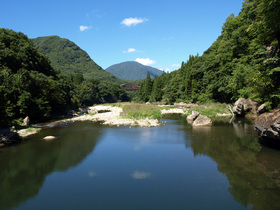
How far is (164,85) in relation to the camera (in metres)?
97.2

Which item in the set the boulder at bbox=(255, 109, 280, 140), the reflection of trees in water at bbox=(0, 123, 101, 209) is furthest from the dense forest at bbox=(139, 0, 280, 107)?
the reflection of trees in water at bbox=(0, 123, 101, 209)

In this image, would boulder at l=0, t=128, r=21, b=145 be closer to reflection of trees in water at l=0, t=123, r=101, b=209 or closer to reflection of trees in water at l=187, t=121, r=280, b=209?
reflection of trees in water at l=0, t=123, r=101, b=209

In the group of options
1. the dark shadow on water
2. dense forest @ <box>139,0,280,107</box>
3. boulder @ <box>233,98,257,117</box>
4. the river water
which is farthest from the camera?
boulder @ <box>233,98,257,117</box>

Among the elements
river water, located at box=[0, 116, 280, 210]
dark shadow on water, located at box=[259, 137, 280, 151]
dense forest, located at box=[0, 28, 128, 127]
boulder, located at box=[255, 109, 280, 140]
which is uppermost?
dense forest, located at box=[0, 28, 128, 127]

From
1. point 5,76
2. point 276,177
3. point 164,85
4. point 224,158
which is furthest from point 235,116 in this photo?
point 164,85

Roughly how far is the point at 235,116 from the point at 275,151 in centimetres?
2255

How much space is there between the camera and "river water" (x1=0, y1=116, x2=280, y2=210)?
1049 cm

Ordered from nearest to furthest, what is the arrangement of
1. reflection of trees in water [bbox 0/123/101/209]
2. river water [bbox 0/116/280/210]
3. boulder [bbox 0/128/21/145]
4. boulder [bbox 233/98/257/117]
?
1. river water [bbox 0/116/280/210]
2. reflection of trees in water [bbox 0/123/101/209]
3. boulder [bbox 0/128/21/145]
4. boulder [bbox 233/98/257/117]

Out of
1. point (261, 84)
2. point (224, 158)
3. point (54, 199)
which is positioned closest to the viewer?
point (54, 199)

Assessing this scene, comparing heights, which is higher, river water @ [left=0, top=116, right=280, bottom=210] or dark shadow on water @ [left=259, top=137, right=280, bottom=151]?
dark shadow on water @ [left=259, top=137, right=280, bottom=151]

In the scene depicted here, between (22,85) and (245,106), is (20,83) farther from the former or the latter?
(245,106)

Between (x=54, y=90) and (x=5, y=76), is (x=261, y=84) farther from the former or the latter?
(x=54, y=90)

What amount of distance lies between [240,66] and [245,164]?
26.6 meters

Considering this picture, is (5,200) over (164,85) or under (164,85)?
under
